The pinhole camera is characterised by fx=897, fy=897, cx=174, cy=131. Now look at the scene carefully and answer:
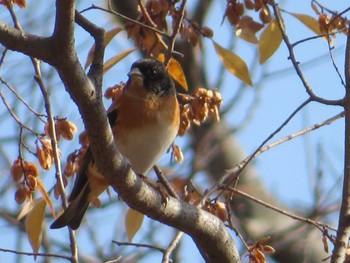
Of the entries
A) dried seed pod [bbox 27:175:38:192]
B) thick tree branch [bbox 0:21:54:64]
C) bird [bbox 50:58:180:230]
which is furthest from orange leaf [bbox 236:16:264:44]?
thick tree branch [bbox 0:21:54:64]

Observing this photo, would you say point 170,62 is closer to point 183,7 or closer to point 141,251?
point 183,7

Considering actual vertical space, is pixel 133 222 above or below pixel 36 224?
above

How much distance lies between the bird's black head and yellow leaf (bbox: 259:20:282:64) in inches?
25.1

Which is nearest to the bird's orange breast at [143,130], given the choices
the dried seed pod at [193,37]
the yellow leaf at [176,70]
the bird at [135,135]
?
the bird at [135,135]

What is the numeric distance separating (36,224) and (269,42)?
1142 millimetres

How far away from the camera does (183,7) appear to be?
10.8ft

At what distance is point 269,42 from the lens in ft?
11.6

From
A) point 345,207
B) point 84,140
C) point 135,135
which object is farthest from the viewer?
point 135,135

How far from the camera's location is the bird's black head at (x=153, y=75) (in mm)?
4051

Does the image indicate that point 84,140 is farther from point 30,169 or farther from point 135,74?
point 135,74

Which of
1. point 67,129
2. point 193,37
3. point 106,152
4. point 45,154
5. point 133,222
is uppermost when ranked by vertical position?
point 193,37

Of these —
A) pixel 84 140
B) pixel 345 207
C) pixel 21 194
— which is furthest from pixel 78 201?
pixel 345 207

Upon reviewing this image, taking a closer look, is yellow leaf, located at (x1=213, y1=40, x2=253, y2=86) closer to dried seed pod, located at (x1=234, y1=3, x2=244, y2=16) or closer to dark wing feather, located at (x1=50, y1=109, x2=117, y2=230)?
dried seed pod, located at (x1=234, y1=3, x2=244, y2=16)

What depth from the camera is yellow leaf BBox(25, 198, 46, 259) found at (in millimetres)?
3348
